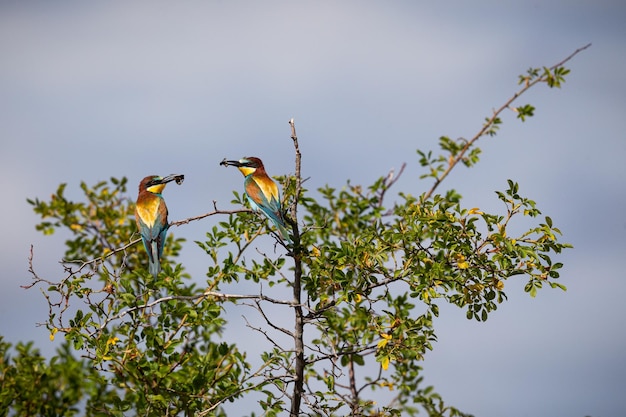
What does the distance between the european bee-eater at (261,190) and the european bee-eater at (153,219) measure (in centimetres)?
59

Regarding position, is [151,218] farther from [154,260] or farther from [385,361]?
[385,361]

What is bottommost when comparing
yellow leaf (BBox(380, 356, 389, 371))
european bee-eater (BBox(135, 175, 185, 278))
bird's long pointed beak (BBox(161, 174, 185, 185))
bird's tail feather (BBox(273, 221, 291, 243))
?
yellow leaf (BBox(380, 356, 389, 371))

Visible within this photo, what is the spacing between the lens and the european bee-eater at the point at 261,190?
20.3 feet

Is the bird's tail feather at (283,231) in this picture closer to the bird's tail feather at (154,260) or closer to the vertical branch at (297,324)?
the vertical branch at (297,324)

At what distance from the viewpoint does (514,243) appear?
5.72m

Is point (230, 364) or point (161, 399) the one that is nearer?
point (161, 399)

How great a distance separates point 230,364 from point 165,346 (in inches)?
19.9

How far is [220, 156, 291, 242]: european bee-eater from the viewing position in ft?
20.3

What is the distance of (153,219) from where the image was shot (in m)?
6.99

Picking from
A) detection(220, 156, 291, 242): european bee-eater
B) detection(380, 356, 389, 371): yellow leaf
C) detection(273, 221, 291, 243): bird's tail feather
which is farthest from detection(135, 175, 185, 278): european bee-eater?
detection(380, 356, 389, 371): yellow leaf

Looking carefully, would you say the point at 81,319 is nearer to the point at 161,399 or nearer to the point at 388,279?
the point at 161,399

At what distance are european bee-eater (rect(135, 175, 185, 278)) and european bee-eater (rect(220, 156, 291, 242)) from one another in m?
0.59

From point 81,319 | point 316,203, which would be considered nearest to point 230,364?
point 81,319

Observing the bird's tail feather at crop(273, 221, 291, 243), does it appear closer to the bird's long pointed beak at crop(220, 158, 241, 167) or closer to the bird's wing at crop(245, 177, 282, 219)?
the bird's wing at crop(245, 177, 282, 219)
